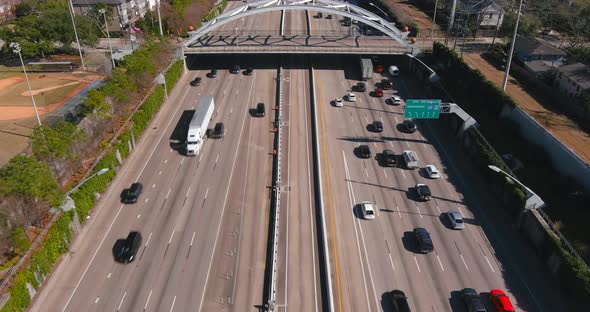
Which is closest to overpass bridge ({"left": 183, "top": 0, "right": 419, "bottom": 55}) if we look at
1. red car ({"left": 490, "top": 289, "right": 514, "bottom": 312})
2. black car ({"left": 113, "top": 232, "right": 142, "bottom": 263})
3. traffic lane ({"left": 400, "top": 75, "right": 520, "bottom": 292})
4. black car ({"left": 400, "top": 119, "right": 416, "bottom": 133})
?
black car ({"left": 400, "top": 119, "right": 416, "bottom": 133})

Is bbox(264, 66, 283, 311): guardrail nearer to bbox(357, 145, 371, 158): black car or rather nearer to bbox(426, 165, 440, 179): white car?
bbox(357, 145, 371, 158): black car

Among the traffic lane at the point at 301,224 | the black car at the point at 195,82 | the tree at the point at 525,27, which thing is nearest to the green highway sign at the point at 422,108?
the traffic lane at the point at 301,224

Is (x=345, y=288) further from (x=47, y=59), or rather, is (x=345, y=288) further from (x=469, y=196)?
(x=47, y=59)

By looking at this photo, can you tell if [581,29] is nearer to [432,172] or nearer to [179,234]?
[432,172]

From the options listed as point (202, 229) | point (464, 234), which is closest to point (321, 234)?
point (202, 229)

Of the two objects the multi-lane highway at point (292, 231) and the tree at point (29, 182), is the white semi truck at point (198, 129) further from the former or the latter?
the tree at point (29, 182)

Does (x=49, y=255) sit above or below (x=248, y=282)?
above

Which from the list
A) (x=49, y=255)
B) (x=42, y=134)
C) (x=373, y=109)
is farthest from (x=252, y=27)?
(x=49, y=255)
